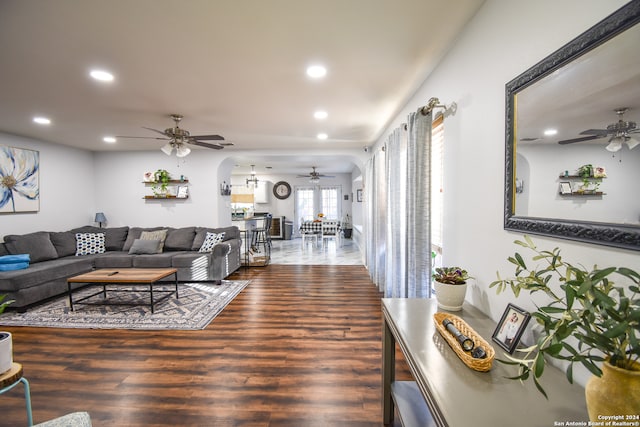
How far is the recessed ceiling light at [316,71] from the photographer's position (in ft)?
7.50

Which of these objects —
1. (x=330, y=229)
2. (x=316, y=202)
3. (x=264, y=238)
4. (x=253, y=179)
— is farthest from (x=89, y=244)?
(x=316, y=202)

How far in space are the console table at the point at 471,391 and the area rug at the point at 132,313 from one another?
2.52 meters

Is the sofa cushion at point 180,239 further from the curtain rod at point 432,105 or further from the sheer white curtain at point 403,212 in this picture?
the curtain rod at point 432,105

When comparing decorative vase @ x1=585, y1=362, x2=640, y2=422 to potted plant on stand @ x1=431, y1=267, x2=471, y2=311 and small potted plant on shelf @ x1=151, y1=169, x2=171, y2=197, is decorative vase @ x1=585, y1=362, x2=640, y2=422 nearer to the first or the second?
potted plant on stand @ x1=431, y1=267, x2=471, y2=311

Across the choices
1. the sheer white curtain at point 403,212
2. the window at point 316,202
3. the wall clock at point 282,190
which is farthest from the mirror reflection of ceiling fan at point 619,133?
the wall clock at point 282,190

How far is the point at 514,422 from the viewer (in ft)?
2.49

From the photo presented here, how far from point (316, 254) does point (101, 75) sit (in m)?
5.70

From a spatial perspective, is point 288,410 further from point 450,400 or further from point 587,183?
point 587,183

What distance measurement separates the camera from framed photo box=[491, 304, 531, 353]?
1.11m

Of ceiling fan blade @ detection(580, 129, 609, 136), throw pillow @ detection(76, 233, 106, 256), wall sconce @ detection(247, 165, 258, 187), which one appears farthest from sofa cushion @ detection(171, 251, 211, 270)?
wall sconce @ detection(247, 165, 258, 187)

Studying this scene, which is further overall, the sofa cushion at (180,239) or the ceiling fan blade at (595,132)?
the sofa cushion at (180,239)

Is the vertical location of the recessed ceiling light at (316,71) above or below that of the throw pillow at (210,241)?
above

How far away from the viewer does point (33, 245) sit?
425 centimetres

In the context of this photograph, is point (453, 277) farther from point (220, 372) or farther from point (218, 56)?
point (218, 56)
